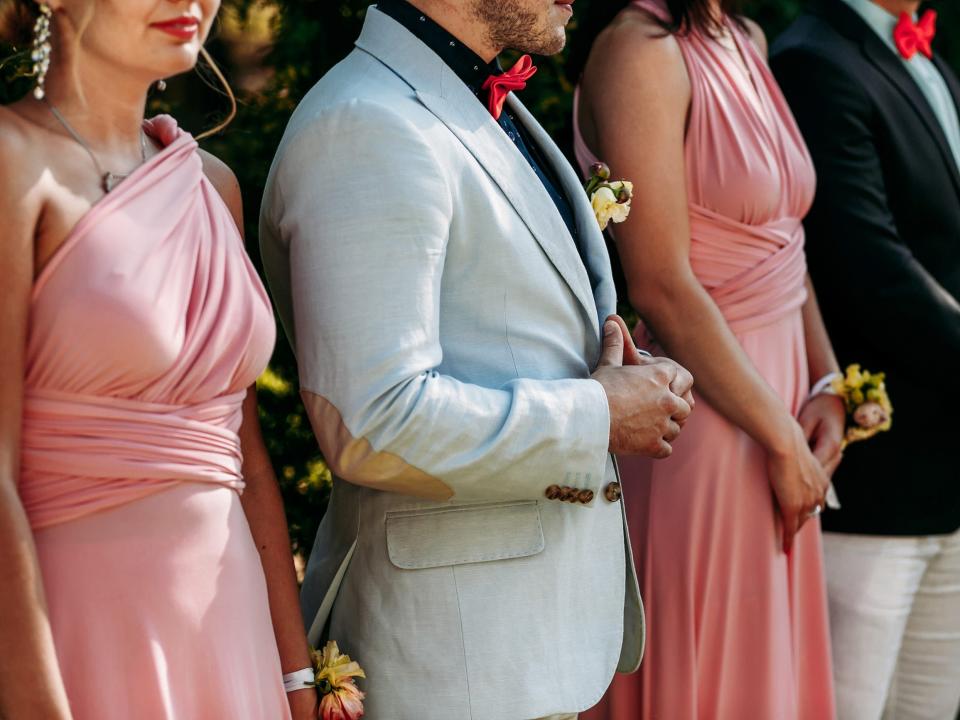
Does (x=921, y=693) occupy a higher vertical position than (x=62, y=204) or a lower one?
lower

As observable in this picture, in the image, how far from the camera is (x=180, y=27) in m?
Result: 2.18

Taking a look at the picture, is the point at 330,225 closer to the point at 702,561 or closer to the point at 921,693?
the point at 702,561

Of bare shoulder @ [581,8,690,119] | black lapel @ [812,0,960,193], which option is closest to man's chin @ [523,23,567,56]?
bare shoulder @ [581,8,690,119]

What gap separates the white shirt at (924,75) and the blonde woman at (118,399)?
2.25m

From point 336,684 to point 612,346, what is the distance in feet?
2.72

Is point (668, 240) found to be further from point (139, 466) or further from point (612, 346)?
point (139, 466)

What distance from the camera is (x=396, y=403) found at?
89.0 inches

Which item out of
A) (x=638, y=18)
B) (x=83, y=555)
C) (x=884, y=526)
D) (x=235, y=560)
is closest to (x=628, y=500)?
(x=884, y=526)

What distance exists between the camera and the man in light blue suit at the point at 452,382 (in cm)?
229

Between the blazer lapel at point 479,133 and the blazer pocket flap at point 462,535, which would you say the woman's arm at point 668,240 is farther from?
the blazer pocket flap at point 462,535

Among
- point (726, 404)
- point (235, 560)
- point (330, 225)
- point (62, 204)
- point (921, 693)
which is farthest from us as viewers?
point (921, 693)

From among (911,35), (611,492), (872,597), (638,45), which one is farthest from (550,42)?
(872,597)

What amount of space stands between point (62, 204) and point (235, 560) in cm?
62

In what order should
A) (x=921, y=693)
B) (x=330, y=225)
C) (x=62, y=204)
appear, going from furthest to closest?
(x=921, y=693)
(x=330, y=225)
(x=62, y=204)
